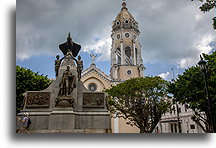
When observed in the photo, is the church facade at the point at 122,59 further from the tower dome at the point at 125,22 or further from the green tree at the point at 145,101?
the green tree at the point at 145,101

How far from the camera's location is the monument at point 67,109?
17.3 ft

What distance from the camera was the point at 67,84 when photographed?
5648 mm

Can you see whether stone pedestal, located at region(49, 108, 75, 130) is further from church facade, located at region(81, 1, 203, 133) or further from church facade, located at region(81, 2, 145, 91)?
church facade, located at region(81, 2, 145, 91)

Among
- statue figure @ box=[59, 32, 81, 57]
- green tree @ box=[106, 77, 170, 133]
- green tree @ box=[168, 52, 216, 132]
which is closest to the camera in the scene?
statue figure @ box=[59, 32, 81, 57]

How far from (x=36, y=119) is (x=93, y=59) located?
2036 centimetres

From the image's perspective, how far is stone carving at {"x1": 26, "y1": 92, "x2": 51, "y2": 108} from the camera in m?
5.56

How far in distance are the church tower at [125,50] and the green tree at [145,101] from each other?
10.0 meters

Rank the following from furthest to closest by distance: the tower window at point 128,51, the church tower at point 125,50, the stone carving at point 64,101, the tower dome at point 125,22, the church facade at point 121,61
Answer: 1. the tower dome at point 125,22
2. the tower window at point 128,51
3. the church tower at point 125,50
4. the church facade at point 121,61
5. the stone carving at point 64,101

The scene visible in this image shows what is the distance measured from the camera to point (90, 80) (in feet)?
79.8

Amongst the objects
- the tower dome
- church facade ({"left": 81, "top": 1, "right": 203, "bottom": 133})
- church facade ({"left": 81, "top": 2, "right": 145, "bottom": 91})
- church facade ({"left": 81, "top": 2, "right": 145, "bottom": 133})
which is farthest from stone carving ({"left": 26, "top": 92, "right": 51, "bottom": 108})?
the tower dome

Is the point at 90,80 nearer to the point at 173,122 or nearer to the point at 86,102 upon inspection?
the point at 173,122

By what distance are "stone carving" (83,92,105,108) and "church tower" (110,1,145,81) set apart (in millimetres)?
19536

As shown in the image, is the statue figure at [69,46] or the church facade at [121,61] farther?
the church facade at [121,61]

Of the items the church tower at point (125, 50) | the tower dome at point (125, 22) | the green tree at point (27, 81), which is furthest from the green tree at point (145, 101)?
the tower dome at point (125, 22)
